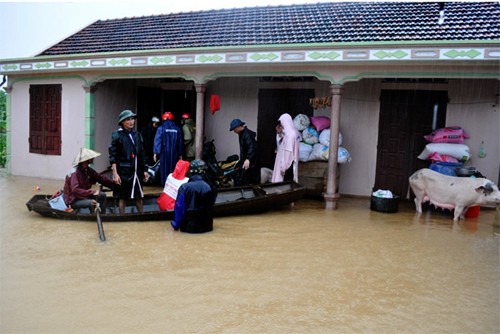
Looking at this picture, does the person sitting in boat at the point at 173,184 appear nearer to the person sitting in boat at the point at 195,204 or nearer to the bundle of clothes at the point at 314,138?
the person sitting in boat at the point at 195,204

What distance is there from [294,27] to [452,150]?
460 cm

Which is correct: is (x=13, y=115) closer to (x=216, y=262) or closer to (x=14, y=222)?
(x=14, y=222)

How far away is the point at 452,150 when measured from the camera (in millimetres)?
9195

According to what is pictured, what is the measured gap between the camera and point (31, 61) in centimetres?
1165

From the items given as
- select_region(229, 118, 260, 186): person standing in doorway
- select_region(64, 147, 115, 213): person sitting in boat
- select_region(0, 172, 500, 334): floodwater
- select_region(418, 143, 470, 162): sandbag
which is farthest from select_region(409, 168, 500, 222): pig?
select_region(64, 147, 115, 213): person sitting in boat

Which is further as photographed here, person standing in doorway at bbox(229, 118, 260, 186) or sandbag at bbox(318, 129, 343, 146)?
Result: sandbag at bbox(318, 129, 343, 146)

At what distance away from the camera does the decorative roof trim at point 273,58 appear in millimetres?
7840

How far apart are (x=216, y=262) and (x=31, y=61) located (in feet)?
28.8

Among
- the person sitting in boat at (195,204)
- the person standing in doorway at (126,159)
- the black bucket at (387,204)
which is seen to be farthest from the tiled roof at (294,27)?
the person sitting in boat at (195,204)

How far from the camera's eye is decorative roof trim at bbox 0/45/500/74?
784 centimetres

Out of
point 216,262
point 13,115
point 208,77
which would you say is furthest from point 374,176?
point 13,115

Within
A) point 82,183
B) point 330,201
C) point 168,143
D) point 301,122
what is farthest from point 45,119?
point 330,201

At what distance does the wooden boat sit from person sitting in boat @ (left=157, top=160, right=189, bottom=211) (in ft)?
0.76

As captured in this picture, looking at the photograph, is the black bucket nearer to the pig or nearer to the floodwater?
the pig
